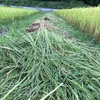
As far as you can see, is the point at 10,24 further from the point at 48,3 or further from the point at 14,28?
the point at 48,3

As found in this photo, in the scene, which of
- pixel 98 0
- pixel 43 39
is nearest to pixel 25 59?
pixel 43 39

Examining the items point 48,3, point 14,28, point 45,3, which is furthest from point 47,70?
point 45,3

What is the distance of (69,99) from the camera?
7.11 feet

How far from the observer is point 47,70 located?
2477 millimetres

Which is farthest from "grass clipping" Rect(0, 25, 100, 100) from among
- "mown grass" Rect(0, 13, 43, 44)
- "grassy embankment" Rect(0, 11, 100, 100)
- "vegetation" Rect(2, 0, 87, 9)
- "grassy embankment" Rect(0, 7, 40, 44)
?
"vegetation" Rect(2, 0, 87, 9)

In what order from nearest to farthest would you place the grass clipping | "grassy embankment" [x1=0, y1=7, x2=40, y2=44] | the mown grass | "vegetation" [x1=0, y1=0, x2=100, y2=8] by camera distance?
the grass clipping, the mown grass, "grassy embankment" [x1=0, y1=7, x2=40, y2=44], "vegetation" [x1=0, y1=0, x2=100, y2=8]

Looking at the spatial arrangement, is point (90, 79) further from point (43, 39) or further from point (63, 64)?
point (43, 39)

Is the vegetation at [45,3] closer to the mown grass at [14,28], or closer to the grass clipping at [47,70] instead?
the mown grass at [14,28]

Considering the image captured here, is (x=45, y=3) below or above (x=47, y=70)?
below

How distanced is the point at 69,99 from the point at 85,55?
2.87ft

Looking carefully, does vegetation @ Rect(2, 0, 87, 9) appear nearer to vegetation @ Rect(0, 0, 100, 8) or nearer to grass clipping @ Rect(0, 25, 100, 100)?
vegetation @ Rect(0, 0, 100, 8)

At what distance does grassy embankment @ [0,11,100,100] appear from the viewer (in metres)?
2.19

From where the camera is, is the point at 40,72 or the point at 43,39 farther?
the point at 43,39

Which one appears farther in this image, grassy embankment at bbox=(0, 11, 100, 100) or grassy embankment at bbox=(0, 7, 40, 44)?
grassy embankment at bbox=(0, 7, 40, 44)
